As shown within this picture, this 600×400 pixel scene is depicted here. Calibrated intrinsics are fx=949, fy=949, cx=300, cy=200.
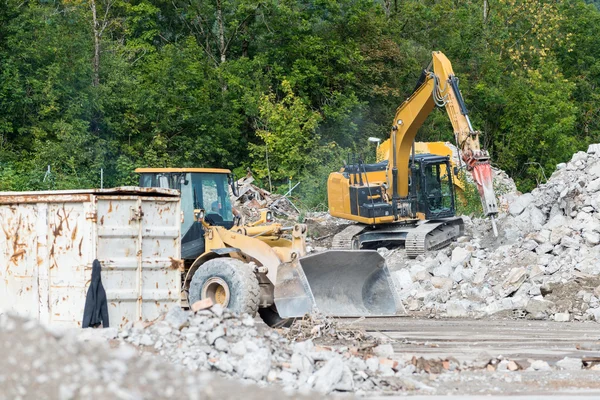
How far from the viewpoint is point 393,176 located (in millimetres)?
22953

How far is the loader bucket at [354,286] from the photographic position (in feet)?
48.4

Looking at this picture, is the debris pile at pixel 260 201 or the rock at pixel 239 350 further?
the debris pile at pixel 260 201

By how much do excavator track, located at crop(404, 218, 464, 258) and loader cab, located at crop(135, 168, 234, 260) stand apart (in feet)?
24.1

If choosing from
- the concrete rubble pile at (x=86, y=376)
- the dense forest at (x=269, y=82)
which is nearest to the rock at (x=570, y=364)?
the concrete rubble pile at (x=86, y=376)

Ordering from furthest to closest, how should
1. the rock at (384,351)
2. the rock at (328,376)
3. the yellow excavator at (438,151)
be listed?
the yellow excavator at (438,151)
the rock at (384,351)
the rock at (328,376)

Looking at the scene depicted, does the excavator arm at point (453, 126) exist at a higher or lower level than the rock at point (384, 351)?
higher

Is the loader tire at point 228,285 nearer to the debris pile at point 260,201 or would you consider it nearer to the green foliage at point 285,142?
the debris pile at point 260,201

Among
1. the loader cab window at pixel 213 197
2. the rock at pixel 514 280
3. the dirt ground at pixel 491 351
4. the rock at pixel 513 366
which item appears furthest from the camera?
the rock at pixel 514 280

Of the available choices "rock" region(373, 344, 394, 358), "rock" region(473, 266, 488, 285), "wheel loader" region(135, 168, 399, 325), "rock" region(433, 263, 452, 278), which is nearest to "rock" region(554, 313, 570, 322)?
"rock" region(473, 266, 488, 285)

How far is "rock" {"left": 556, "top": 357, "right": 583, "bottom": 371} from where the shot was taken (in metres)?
11.0

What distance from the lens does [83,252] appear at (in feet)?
39.2

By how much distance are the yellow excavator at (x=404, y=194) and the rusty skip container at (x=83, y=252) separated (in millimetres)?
10227

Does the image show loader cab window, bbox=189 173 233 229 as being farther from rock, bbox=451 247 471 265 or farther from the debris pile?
the debris pile

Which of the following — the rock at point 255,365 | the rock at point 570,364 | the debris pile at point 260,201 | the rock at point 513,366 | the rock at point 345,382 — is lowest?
Result: the rock at point 570,364
